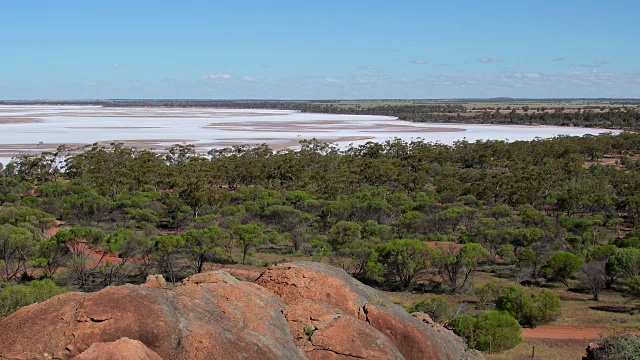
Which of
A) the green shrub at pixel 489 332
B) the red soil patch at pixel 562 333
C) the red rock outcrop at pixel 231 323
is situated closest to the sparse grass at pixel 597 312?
the red soil patch at pixel 562 333

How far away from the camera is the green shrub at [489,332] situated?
20.0 meters

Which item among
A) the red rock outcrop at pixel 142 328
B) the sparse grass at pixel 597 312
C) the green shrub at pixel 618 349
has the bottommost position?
the sparse grass at pixel 597 312

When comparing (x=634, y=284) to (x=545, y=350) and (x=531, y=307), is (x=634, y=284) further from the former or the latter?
(x=545, y=350)

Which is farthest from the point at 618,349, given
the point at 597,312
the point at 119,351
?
the point at 597,312

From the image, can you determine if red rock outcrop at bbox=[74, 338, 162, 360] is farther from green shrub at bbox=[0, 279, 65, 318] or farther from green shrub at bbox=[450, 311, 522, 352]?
green shrub at bbox=[450, 311, 522, 352]

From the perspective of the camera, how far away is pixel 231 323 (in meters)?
9.17

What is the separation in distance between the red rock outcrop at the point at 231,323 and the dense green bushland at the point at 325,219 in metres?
18.6

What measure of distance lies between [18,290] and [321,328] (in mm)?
14398

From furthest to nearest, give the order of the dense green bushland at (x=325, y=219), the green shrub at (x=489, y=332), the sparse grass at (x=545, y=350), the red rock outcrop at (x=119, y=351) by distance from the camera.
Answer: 1. the dense green bushland at (x=325, y=219)
2. the green shrub at (x=489, y=332)
3. the sparse grass at (x=545, y=350)
4. the red rock outcrop at (x=119, y=351)

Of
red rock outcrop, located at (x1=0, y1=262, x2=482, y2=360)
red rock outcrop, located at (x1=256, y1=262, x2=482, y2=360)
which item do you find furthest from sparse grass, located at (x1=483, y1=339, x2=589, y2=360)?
red rock outcrop, located at (x1=0, y1=262, x2=482, y2=360)

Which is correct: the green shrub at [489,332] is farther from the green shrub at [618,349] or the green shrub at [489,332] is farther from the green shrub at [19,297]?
A: the green shrub at [19,297]

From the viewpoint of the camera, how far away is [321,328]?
10281 millimetres

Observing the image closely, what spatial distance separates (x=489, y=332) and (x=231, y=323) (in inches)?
537

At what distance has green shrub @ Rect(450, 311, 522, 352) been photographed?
20047 mm
